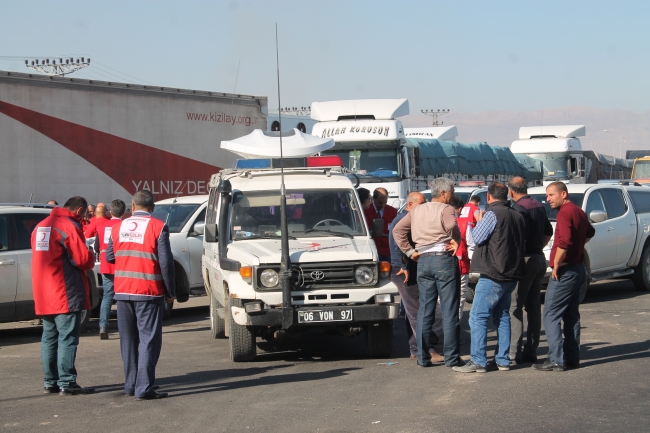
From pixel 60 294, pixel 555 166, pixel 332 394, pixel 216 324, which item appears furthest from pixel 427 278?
pixel 555 166

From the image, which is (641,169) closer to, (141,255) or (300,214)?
(300,214)

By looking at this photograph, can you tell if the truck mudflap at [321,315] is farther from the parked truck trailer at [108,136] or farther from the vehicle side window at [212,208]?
the parked truck trailer at [108,136]

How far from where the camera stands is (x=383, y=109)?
74.6 ft

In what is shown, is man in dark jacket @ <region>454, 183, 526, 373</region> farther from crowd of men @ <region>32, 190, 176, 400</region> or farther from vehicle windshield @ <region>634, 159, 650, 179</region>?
vehicle windshield @ <region>634, 159, 650, 179</region>

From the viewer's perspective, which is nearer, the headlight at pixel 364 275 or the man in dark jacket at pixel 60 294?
the man in dark jacket at pixel 60 294

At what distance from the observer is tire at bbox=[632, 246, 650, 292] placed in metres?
15.4

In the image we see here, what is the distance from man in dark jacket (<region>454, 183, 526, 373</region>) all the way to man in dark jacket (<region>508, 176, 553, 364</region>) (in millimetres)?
277

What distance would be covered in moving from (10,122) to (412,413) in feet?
49.6

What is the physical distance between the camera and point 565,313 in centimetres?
852

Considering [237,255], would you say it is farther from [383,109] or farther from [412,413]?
[383,109]

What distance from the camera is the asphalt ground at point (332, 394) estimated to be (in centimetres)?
652

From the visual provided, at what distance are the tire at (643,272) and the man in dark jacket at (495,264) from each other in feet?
26.3

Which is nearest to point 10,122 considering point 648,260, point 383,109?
point 383,109

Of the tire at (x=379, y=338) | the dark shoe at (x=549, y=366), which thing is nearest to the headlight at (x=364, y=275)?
the tire at (x=379, y=338)
